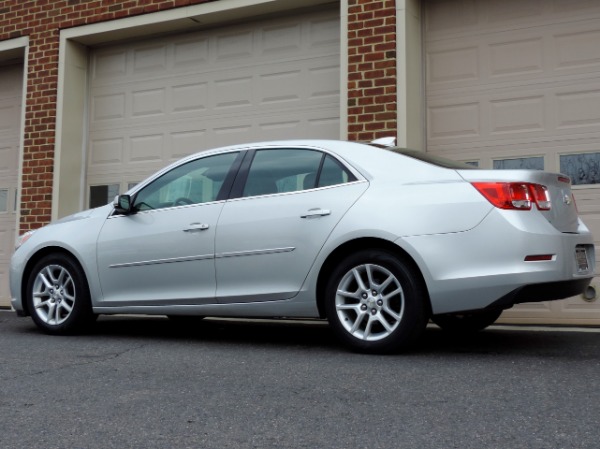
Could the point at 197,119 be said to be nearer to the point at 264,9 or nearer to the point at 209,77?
the point at 209,77

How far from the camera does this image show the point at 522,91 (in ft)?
25.1

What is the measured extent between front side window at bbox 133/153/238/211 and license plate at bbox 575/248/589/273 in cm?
261

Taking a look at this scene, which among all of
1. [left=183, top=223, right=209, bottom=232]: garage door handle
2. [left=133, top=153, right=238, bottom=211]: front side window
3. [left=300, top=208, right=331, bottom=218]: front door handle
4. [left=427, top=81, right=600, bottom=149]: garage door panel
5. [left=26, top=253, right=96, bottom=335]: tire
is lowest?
[left=26, top=253, right=96, bottom=335]: tire

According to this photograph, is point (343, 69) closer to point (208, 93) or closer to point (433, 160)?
point (208, 93)

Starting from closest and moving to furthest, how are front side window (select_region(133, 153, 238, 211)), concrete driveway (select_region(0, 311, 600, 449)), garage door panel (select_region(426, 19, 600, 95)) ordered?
concrete driveway (select_region(0, 311, 600, 449)), front side window (select_region(133, 153, 238, 211)), garage door panel (select_region(426, 19, 600, 95))

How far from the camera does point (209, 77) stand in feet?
31.1

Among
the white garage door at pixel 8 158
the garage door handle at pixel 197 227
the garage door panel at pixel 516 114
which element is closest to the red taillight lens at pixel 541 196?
the garage door handle at pixel 197 227

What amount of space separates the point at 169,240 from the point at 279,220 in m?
1.00

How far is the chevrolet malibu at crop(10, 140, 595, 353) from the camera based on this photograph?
178 inches

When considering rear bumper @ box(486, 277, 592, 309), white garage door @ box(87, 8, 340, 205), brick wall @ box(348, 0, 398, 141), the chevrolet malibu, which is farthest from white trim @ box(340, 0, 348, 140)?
rear bumper @ box(486, 277, 592, 309)

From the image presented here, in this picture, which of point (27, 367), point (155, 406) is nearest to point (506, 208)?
point (155, 406)

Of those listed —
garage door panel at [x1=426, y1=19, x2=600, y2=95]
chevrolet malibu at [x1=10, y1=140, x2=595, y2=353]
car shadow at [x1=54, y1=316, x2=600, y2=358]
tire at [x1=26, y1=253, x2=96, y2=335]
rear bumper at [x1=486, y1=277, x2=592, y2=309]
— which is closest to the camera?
rear bumper at [x1=486, y1=277, x2=592, y2=309]

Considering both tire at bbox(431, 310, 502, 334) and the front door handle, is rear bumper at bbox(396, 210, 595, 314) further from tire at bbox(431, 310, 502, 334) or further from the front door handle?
tire at bbox(431, 310, 502, 334)

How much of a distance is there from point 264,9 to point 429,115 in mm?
2505
